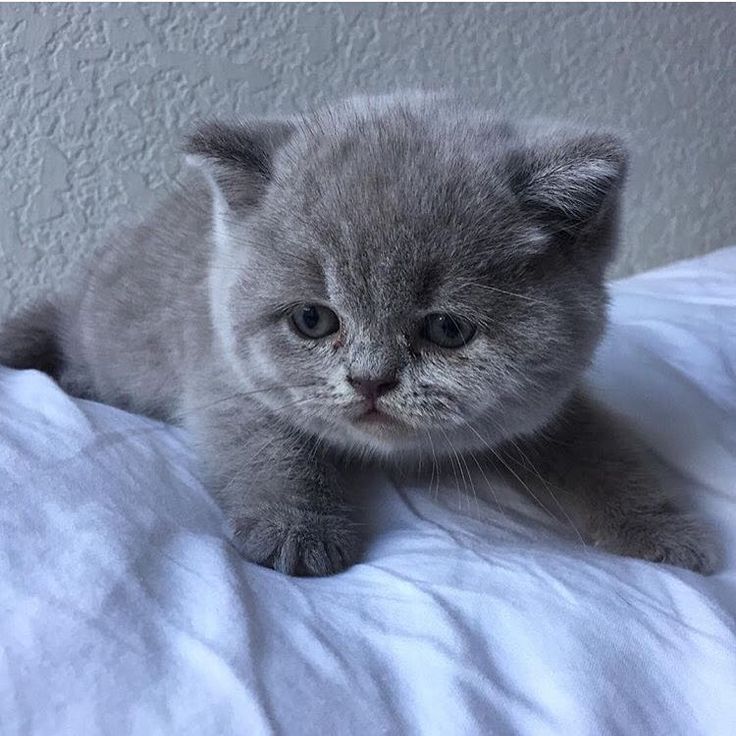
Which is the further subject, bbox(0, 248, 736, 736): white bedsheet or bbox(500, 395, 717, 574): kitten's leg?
bbox(500, 395, 717, 574): kitten's leg

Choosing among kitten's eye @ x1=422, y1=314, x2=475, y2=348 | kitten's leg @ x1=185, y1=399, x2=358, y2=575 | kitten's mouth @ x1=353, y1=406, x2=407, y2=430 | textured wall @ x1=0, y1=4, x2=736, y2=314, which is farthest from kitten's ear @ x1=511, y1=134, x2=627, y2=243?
textured wall @ x1=0, y1=4, x2=736, y2=314

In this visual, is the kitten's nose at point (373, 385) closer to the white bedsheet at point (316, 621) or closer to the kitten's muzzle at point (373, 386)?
the kitten's muzzle at point (373, 386)

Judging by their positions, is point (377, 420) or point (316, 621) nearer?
point (316, 621)

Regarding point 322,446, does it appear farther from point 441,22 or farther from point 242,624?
point 441,22

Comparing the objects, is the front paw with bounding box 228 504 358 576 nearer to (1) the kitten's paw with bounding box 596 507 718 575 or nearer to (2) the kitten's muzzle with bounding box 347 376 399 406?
(2) the kitten's muzzle with bounding box 347 376 399 406

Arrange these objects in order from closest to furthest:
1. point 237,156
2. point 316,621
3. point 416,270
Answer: point 316,621
point 416,270
point 237,156

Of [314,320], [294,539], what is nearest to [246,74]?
[314,320]

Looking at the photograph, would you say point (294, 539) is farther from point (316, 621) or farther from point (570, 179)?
point (570, 179)
